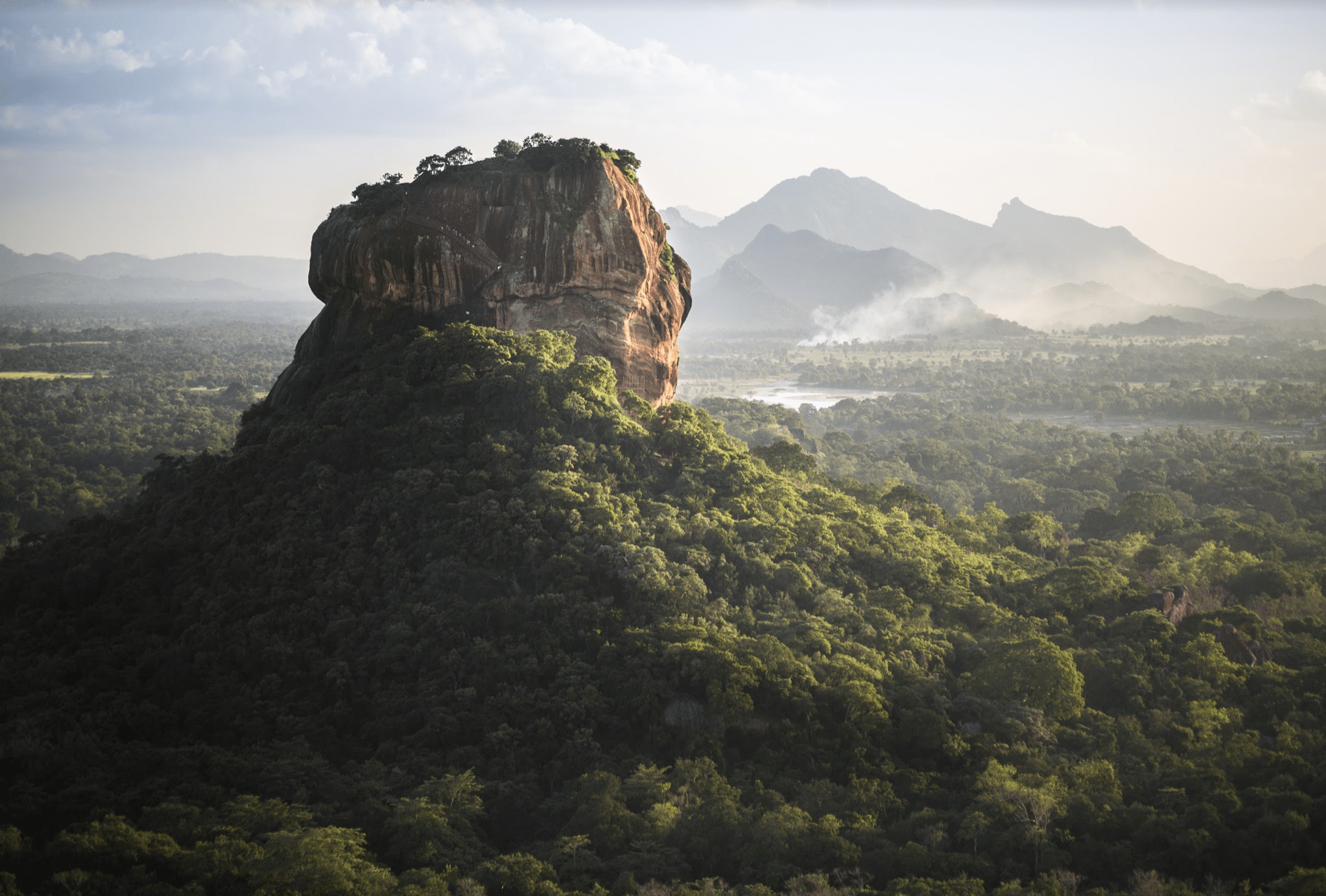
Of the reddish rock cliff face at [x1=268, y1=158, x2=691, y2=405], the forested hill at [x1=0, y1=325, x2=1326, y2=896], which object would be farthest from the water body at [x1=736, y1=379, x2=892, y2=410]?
the forested hill at [x1=0, y1=325, x2=1326, y2=896]

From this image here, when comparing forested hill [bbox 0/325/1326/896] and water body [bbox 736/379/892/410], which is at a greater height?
water body [bbox 736/379/892/410]

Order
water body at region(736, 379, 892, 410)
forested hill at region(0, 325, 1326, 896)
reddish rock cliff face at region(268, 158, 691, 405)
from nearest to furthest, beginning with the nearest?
forested hill at region(0, 325, 1326, 896) < reddish rock cliff face at region(268, 158, 691, 405) < water body at region(736, 379, 892, 410)

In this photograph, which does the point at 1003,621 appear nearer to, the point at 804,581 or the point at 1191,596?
the point at 804,581

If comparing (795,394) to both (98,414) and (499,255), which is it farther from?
(499,255)

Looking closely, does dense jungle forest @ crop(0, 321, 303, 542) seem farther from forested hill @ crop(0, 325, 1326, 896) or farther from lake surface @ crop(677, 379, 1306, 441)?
lake surface @ crop(677, 379, 1306, 441)

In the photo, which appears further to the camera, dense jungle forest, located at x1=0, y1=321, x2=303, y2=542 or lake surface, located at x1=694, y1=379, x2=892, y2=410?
lake surface, located at x1=694, y1=379, x2=892, y2=410

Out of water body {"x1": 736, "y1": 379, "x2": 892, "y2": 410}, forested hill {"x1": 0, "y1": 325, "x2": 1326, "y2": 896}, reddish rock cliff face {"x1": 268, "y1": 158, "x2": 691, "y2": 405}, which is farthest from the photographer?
water body {"x1": 736, "y1": 379, "x2": 892, "y2": 410}

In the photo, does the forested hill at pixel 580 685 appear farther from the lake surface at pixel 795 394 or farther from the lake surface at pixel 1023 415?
the lake surface at pixel 795 394
